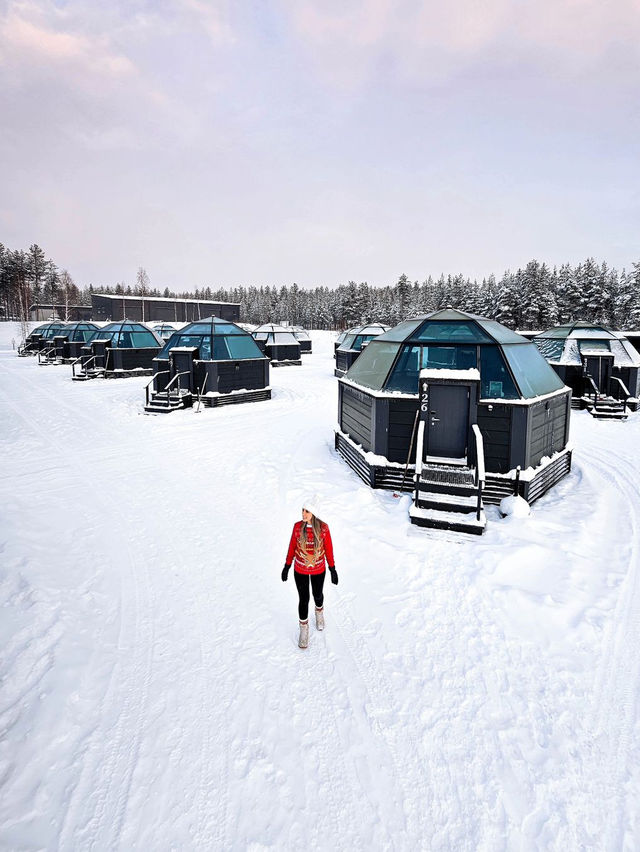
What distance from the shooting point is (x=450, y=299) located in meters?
77.2

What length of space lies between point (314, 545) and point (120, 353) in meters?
26.7

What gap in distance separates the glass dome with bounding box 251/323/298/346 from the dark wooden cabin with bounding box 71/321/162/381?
9.60m

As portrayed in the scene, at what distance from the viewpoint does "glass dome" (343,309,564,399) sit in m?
9.56

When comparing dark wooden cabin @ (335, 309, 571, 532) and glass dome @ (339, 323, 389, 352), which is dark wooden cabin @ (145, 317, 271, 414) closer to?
dark wooden cabin @ (335, 309, 571, 532)

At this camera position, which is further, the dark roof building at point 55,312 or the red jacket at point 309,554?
the dark roof building at point 55,312

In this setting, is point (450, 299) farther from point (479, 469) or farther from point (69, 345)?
point (479, 469)

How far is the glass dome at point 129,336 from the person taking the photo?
28.2m

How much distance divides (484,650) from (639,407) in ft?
64.1

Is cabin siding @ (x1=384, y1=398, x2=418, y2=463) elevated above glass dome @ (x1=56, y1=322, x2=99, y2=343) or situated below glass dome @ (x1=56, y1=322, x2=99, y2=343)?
below

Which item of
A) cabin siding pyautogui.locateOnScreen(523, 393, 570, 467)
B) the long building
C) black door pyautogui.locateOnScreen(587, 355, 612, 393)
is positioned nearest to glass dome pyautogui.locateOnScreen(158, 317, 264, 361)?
cabin siding pyautogui.locateOnScreen(523, 393, 570, 467)

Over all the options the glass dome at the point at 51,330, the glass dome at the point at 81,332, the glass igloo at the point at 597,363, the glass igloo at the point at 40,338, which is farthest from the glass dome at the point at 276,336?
the glass igloo at the point at 597,363

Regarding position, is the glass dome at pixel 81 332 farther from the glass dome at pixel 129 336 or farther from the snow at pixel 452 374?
the snow at pixel 452 374

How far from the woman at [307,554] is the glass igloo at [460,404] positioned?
13.8ft

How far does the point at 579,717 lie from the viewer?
14.2 ft
